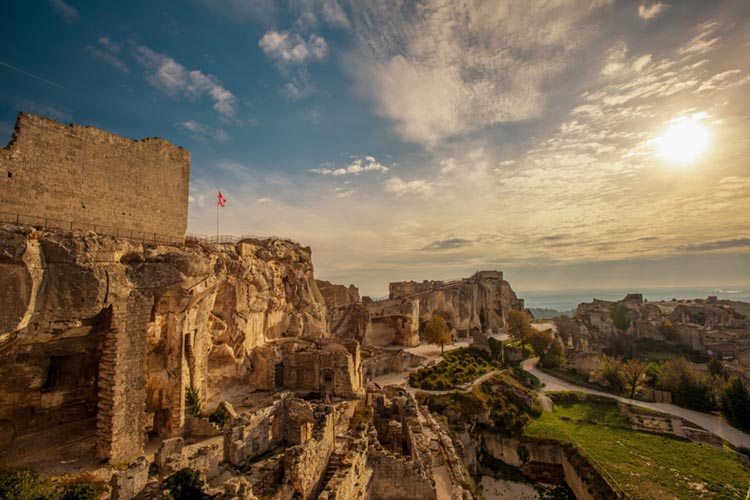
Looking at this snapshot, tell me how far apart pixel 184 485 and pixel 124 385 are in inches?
229

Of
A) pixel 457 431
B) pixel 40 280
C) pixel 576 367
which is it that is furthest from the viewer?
pixel 576 367

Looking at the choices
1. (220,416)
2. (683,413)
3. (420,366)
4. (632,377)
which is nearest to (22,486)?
(220,416)

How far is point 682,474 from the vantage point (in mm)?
19422

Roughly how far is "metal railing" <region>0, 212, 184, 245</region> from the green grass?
66.4 ft

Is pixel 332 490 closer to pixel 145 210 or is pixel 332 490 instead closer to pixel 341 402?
pixel 341 402

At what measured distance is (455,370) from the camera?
103ft

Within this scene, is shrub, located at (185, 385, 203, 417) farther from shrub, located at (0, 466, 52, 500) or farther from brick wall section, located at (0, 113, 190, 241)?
brick wall section, located at (0, 113, 190, 241)

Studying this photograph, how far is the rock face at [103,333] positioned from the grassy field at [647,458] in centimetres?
2195

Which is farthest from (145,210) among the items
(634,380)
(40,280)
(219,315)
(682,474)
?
(634,380)

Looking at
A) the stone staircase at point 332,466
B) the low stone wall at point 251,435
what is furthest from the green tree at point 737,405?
the low stone wall at point 251,435

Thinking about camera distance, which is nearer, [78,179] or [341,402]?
[78,179]

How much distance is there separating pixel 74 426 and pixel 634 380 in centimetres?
3914

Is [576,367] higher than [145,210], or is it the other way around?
[145,210]

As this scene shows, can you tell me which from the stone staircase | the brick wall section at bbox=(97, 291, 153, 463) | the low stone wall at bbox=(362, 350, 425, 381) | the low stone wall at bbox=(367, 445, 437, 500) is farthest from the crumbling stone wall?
the brick wall section at bbox=(97, 291, 153, 463)
